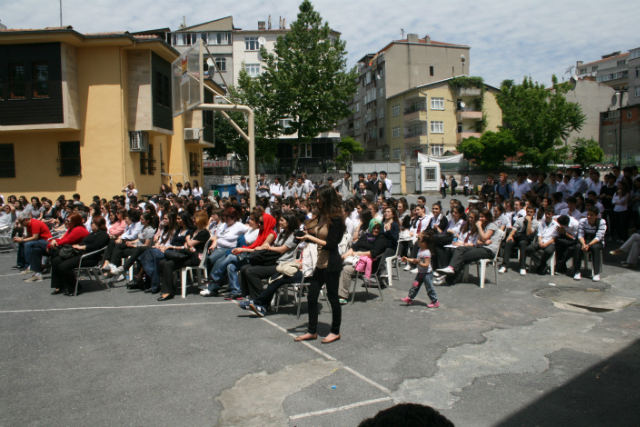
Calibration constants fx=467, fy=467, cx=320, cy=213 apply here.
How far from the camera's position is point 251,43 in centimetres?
6316

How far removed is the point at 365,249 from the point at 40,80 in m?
18.8

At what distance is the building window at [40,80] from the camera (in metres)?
20.1

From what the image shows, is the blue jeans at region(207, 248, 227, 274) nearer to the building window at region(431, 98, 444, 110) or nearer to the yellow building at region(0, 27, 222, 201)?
the yellow building at region(0, 27, 222, 201)

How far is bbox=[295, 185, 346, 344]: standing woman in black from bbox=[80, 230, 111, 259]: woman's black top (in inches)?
202

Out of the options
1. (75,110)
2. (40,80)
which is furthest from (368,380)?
(40,80)

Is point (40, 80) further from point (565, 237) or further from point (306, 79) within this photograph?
point (306, 79)

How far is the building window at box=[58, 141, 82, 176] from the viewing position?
21062 millimetres

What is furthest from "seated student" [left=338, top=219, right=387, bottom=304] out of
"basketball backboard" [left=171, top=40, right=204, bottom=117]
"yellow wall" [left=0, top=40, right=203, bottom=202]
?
"yellow wall" [left=0, top=40, right=203, bottom=202]

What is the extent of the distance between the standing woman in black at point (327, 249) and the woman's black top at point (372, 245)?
215cm

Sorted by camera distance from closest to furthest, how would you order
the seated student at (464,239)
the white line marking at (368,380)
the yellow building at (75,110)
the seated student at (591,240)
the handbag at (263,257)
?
the white line marking at (368,380)
the handbag at (263,257)
the seated student at (591,240)
the seated student at (464,239)
the yellow building at (75,110)

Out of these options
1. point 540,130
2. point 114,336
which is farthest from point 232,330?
point 540,130

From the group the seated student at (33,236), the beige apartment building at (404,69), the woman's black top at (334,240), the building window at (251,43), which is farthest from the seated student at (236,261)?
the building window at (251,43)

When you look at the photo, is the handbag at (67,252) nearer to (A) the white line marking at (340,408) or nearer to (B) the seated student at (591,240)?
(A) the white line marking at (340,408)

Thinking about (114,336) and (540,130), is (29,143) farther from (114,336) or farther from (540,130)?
(540,130)
